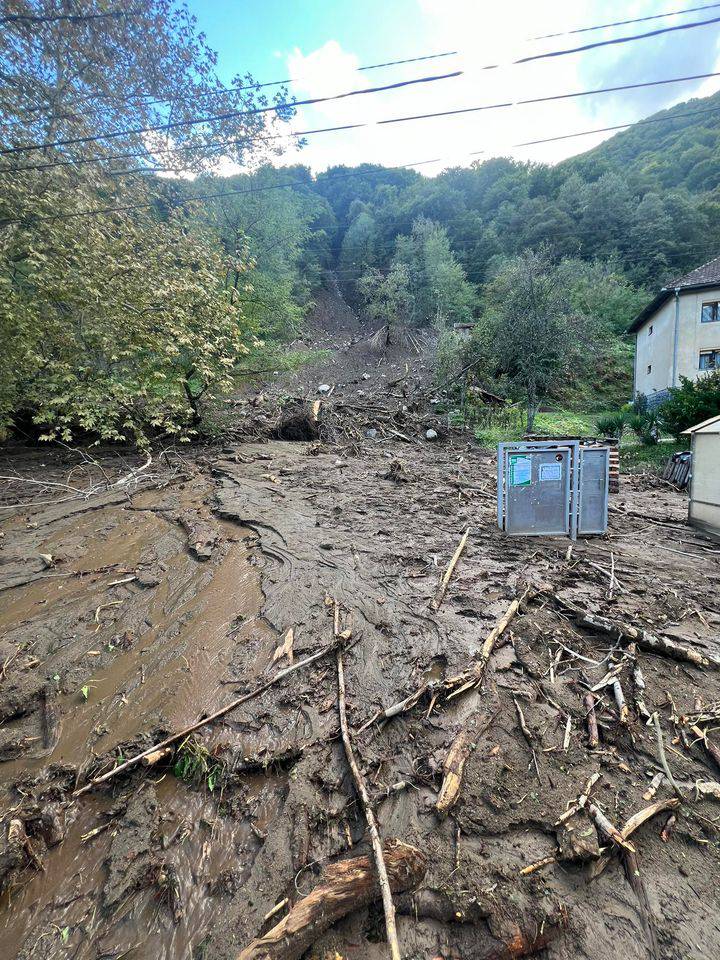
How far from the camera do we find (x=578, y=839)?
6.66ft

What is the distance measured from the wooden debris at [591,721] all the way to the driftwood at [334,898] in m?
1.46

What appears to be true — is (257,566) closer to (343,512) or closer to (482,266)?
(343,512)

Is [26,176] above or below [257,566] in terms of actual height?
above

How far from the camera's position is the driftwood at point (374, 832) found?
1.60 m

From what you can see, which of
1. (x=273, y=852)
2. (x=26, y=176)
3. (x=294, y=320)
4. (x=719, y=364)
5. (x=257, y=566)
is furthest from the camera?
(x=294, y=320)

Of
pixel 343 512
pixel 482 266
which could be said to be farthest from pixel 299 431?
pixel 482 266

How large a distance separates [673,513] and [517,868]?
8.03m

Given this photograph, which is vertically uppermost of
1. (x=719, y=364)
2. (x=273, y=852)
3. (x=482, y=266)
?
(x=482, y=266)

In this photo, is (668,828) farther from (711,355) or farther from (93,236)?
(711,355)

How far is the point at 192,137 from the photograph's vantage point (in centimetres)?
1323

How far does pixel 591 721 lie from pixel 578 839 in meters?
0.98

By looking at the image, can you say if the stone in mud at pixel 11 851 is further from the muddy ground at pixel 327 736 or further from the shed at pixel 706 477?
the shed at pixel 706 477

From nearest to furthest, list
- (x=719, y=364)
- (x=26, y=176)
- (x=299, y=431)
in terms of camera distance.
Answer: (x=26, y=176) → (x=299, y=431) → (x=719, y=364)

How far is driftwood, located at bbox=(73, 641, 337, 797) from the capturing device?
2.52m
